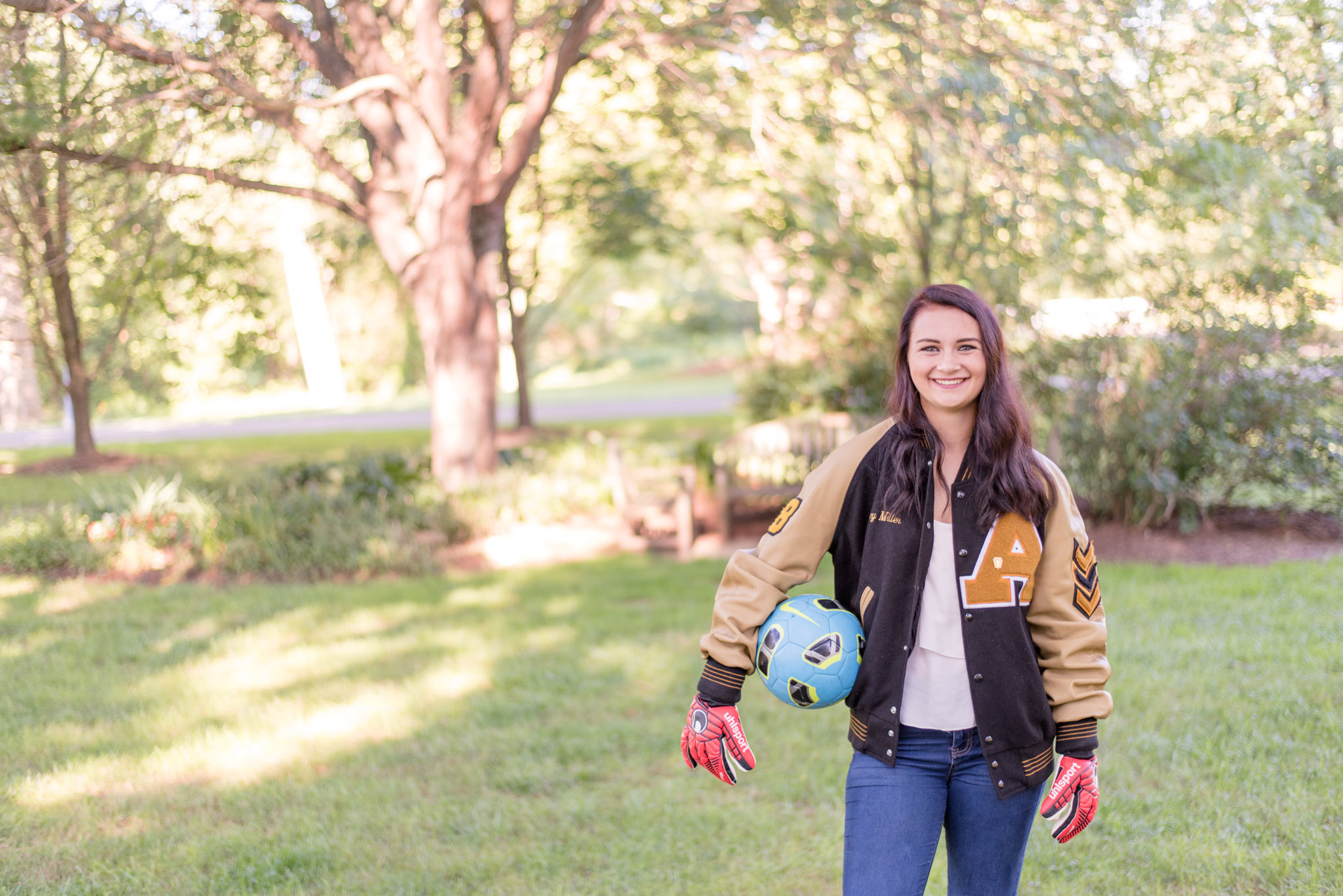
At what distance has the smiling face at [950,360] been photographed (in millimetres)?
2729

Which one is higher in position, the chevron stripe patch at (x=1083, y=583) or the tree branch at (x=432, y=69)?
the tree branch at (x=432, y=69)

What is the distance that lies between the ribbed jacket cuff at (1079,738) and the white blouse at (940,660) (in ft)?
0.97

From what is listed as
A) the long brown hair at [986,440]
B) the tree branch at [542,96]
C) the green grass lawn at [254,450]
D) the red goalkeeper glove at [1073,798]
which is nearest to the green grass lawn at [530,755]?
the red goalkeeper glove at [1073,798]

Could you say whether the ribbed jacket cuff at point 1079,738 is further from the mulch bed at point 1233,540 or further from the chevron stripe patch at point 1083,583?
the mulch bed at point 1233,540

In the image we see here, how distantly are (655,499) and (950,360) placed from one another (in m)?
8.06

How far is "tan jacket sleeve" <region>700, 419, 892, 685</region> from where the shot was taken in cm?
276

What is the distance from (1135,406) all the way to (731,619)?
747 cm

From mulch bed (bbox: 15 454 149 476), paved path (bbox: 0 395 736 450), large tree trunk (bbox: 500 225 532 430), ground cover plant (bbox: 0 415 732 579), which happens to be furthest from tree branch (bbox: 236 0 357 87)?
paved path (bbox: 0 395 736 450)

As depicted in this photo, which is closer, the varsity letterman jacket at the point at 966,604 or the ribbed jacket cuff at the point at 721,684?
the varsity letterman jacket at the point at 966,604

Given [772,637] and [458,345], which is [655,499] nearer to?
[458,345]

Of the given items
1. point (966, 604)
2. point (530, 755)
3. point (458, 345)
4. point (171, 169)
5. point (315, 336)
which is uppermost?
point (171, 169)

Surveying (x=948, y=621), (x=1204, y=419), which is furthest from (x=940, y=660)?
(x=1204, y=419)

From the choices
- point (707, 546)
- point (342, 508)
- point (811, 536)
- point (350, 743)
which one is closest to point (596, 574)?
point (707, 546)

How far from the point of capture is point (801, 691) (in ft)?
9.00
